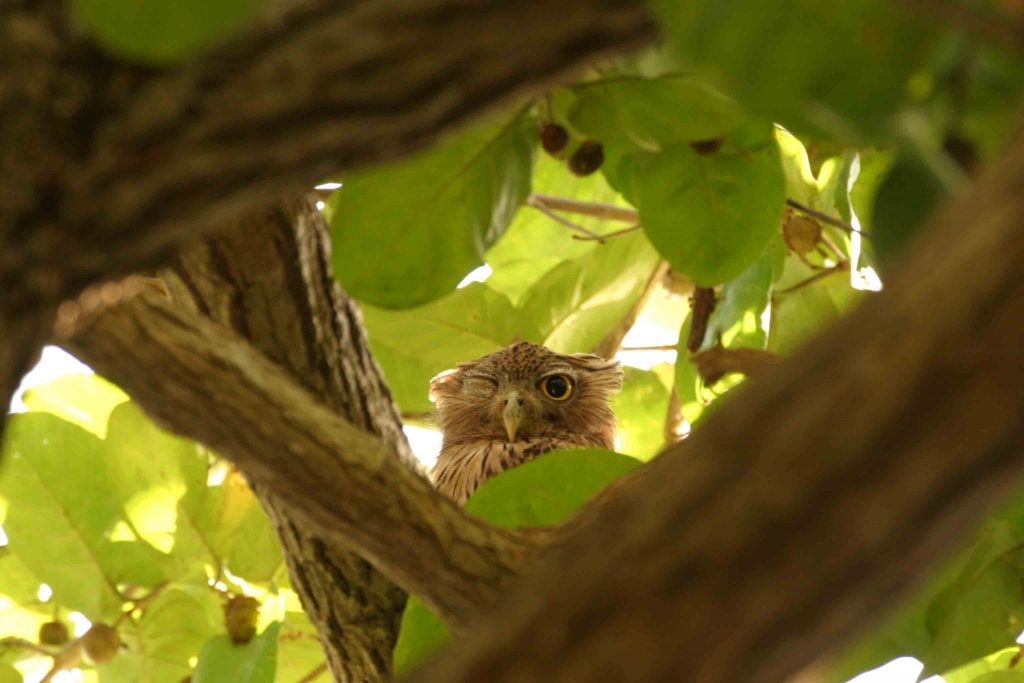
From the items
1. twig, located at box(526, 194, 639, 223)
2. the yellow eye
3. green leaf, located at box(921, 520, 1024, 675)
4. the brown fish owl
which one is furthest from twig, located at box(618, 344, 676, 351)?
green leaf, located at box(921, 520, 1024, 675)

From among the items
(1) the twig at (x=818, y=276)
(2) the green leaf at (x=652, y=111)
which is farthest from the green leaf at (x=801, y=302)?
(2) the green leaf at (x=652, y=111)

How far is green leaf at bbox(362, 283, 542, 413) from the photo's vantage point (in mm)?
3383

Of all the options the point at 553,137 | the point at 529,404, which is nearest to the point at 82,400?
the point at 553,137

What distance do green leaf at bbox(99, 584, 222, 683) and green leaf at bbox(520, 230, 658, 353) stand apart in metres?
1.20

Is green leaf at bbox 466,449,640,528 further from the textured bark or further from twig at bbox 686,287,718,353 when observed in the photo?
twig at bbox 686,287,718,353

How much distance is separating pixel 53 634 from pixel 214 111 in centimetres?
235

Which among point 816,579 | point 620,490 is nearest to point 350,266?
point 620,490

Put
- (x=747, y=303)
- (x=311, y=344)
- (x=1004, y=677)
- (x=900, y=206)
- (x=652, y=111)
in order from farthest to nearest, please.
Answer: (x=747, y=303) → (x=1004, y=677) → (x=311, y=344) → (x=652, y=111) → (x=900, y=206)

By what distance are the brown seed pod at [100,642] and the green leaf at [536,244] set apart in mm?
1485

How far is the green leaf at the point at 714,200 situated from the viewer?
2.12 metres

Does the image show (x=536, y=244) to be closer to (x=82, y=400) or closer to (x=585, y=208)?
(x=585, y=208)

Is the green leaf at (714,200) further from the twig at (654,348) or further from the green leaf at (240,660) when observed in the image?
the twig at (654,348)

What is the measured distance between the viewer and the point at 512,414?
5402 millimetres

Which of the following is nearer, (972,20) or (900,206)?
(972,20)
